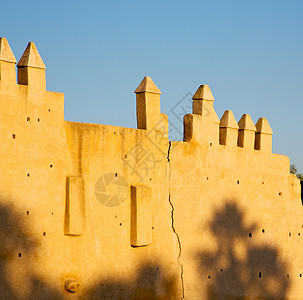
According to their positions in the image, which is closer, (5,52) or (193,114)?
(5,52)

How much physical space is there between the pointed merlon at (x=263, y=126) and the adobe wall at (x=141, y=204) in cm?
4

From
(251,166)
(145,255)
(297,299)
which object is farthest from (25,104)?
(297,299)

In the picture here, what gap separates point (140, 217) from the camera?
45.5ft

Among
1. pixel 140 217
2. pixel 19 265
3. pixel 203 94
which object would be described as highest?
pixel 203 94

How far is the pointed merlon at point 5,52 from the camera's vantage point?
12.2m

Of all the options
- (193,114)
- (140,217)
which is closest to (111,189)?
(140,217)

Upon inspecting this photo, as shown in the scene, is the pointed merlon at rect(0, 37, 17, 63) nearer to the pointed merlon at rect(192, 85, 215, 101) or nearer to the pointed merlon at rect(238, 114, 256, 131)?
the pointed merlon at rect(192, 85, 215, 101)

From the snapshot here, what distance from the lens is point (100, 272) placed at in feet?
43.3

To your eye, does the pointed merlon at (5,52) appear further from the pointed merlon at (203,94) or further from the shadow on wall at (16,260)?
the pointed merlon at (203,94)

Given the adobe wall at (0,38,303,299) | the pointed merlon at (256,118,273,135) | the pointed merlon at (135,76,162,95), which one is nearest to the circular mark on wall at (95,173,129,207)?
the adobe wall at (0,38,303,299)

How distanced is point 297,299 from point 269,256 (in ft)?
4.73

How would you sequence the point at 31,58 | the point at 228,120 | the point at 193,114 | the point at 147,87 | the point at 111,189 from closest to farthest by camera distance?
the point at 31,58, the point at 111,189, the point at 147,87, the point at 193,114, the point at 228,120

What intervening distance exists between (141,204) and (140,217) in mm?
253

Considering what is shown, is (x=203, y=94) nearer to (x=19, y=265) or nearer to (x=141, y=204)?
(x=141, y=204)
